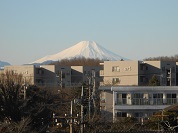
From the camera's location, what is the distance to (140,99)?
33125 mm

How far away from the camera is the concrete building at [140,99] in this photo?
32.9 metres

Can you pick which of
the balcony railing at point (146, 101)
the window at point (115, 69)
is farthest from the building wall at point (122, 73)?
the balcony railing at point (146, 101)

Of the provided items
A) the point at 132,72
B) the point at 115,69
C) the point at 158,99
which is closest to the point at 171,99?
the point at 158,99

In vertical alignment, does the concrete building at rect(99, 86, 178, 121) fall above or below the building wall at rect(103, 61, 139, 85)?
below

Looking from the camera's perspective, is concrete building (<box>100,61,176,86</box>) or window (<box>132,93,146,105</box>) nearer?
window (<box>132,93,146,105</box>)

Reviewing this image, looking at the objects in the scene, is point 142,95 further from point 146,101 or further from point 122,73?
point 122,73

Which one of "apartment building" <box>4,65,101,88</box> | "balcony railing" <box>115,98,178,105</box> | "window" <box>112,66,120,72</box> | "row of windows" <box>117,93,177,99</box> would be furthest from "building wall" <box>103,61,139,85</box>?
"balcony railing" <box>115,98,178,105</box>

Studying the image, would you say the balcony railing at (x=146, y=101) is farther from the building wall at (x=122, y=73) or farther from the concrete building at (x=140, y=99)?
the building wall at (x=122, y=73)

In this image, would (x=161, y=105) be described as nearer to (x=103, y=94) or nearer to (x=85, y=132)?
(x=103, y=94)

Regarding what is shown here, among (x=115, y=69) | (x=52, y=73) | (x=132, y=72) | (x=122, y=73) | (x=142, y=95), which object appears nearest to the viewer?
(x=142, y=95)

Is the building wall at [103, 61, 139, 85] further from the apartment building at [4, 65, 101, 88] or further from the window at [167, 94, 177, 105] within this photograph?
the window at [167, 94, 177, 105]

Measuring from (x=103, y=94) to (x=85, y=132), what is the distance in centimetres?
1293

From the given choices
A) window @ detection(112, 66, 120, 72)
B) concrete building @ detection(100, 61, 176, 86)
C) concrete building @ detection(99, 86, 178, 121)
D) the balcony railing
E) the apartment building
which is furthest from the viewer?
the apartment building

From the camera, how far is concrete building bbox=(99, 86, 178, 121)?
32938 millimetres
